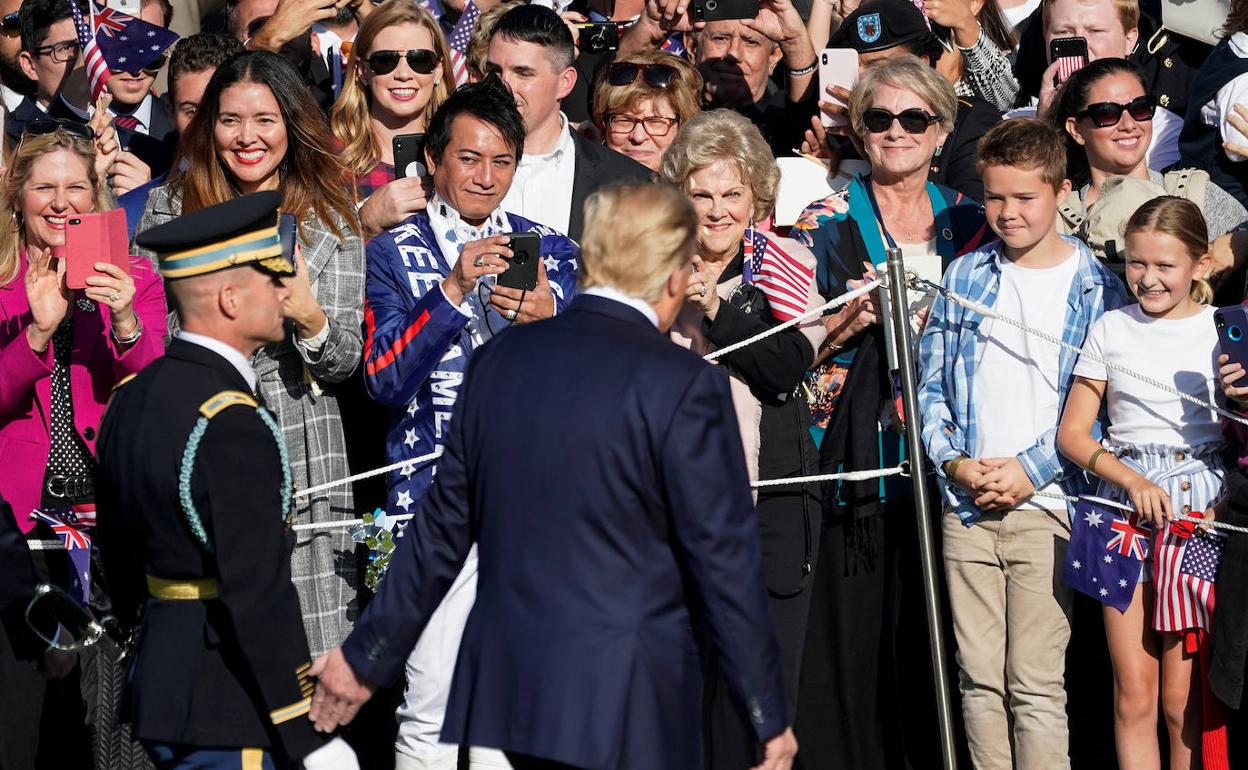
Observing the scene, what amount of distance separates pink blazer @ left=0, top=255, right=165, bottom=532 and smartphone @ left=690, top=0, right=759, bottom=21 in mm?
2794

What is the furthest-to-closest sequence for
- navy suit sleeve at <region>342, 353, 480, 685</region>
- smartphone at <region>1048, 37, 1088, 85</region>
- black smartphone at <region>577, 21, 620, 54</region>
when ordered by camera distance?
black smartphone at <region>577, 21, 620, 54</region>, smartphone at <region>1048, 37, 1088, 85</region>, navy suit sleeve at <region>342, 353, 480, 685</region>

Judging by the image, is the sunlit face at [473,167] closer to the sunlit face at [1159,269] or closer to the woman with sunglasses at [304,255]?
the woman with sunglasses at [304,255]

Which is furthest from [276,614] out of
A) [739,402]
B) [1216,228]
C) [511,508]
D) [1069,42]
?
[1069,42]

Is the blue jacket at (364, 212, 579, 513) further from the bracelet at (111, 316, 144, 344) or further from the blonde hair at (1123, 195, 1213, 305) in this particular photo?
the blonde hair at (1123, 195, 1213, 305)

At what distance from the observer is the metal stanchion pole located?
524 cm

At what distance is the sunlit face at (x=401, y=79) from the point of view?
653 centimetres

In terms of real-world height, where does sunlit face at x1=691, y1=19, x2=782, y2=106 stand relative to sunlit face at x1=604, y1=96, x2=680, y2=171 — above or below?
above

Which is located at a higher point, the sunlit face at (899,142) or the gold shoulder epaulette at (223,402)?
the sunlit face at (899,142)

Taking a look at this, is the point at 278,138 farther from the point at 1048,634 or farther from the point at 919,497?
the point at 1048,634

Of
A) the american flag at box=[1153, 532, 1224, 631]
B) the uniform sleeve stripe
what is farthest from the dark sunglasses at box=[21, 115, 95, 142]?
the american flag at box=[1153, 532, 1224, 631]

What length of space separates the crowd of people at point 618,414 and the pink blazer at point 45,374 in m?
0.01

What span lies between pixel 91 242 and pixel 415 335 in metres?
1.07

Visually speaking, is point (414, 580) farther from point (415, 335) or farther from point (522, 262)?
point (522, 262)

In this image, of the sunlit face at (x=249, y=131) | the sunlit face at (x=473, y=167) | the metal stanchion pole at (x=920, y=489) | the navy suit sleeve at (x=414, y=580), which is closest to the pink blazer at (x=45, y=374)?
the sunlit face at (x=249, y=131)
